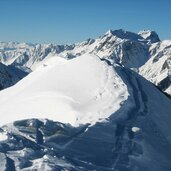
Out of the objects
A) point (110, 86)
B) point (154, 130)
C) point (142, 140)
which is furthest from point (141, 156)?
point (110, 86)

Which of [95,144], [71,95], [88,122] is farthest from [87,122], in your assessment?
[71,95]

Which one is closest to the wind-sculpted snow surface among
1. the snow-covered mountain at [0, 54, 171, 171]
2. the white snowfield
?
the snow-covered mountain at [0, 54, 171, 171]

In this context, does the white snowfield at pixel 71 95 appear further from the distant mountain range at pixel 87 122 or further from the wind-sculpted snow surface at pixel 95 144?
the wind-sculpted snow surface at pixel 95 144

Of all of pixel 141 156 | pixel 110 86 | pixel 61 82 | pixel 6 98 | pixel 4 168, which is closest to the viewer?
pixel 4 168

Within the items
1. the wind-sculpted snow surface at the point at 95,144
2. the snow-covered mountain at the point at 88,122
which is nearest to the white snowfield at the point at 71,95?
the snow-covered mountain at the point at 88,122

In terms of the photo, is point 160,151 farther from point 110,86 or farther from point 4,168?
point 4,168

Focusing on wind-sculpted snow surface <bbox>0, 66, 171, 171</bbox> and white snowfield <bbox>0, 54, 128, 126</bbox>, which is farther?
white snowfield <bbox>0, 54, 128, 126</bbox>

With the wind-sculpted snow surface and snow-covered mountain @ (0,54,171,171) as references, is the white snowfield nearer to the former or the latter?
snow-covered mountain @ (0,54,171,171)
